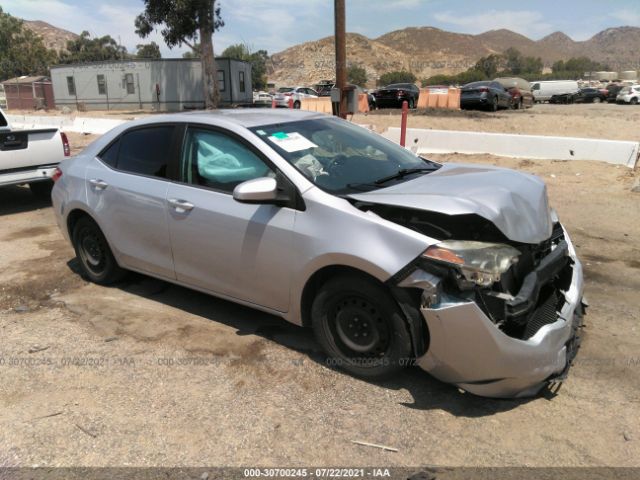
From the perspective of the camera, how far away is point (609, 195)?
8641 millimetres

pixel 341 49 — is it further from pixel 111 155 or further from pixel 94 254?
pixel 94 254

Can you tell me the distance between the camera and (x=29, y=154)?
26.5ft

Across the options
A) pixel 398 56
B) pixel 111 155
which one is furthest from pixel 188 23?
pixel 398 56

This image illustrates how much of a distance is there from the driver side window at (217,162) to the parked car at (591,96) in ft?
157

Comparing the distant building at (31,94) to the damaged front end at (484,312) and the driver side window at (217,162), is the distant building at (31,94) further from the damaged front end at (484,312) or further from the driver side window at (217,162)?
the damaged front end at (484,312)

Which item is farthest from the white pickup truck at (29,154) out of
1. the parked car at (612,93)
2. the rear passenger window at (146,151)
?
the parked car at (612,93)

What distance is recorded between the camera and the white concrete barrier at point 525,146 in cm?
1031

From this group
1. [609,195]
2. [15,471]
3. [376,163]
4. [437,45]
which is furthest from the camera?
[437,45]

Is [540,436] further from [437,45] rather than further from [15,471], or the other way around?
[437,45]

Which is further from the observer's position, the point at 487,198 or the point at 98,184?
the point at 98,184

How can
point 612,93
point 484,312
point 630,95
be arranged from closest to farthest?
point 484,312
point 630,95
point 612,93

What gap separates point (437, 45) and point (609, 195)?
6530 inches

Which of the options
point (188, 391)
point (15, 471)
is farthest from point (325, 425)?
point (15, 471)

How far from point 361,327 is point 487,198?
3.64ft
